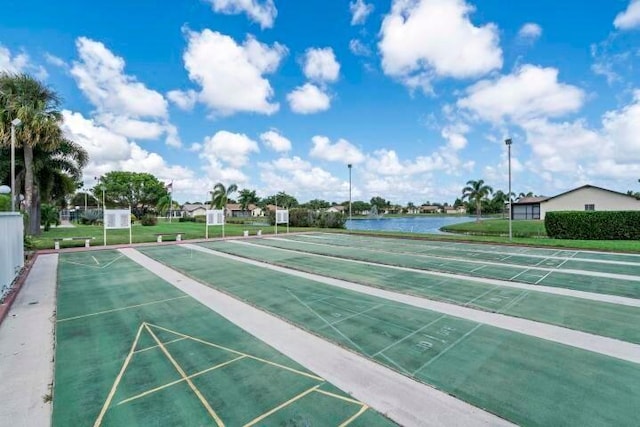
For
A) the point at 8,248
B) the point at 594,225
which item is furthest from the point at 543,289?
the point at 594,225

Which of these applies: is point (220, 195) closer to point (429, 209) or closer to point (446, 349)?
point (446, 349)

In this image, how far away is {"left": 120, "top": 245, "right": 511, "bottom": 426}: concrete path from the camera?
412 cm

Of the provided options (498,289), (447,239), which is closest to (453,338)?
(498,289)

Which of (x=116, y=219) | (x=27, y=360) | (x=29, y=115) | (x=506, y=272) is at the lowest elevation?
(x=27, y=360)

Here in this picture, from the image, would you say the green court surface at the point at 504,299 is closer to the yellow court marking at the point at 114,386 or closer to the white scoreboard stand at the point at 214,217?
the yellow court marking at the point at 114,386

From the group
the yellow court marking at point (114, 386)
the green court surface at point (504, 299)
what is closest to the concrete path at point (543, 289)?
the green court surface at point (504, 299)

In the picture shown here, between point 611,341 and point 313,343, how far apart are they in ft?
19.4

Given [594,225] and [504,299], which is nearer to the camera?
[504,299]

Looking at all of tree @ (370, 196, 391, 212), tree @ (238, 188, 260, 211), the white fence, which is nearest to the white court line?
the white fence

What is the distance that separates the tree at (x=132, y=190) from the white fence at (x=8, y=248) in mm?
54516

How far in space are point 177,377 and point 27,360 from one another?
311 centimetres

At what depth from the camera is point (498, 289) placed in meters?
10.1

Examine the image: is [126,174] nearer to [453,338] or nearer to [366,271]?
[366,271]

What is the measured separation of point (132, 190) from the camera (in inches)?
2427
